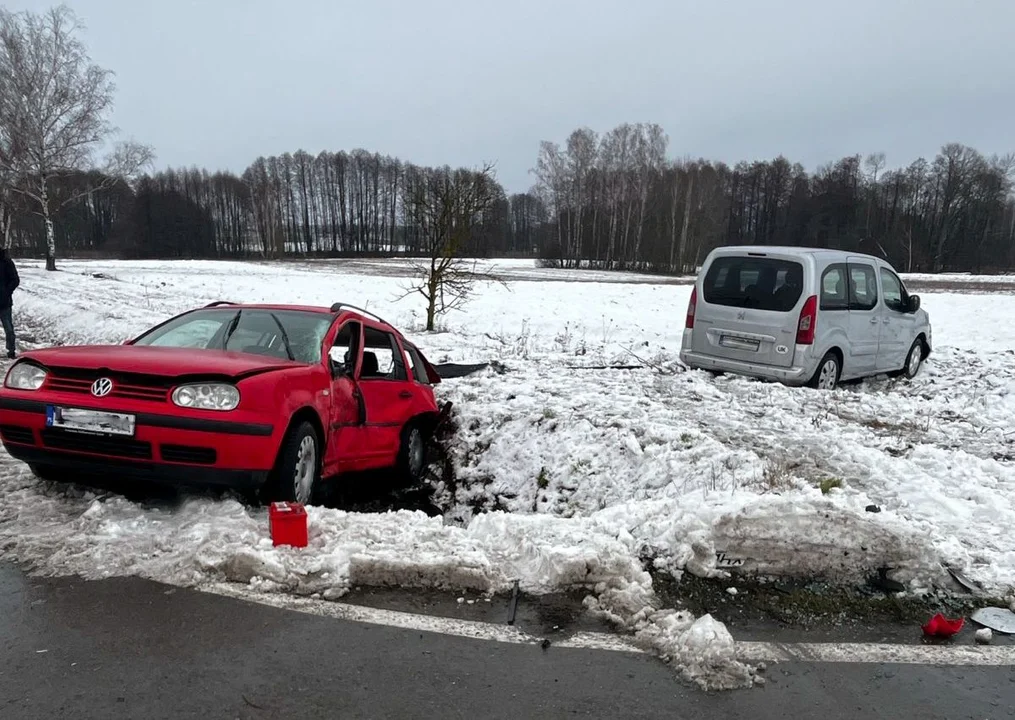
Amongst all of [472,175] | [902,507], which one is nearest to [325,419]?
[902,507]

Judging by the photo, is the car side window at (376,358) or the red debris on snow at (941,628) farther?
the car side window at (376,358)

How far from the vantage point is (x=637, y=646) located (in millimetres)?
3148

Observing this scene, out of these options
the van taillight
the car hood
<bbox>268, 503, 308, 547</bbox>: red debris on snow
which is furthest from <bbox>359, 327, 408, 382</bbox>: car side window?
the van taillight

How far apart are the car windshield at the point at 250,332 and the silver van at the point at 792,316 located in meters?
5.65

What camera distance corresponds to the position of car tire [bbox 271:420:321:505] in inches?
172

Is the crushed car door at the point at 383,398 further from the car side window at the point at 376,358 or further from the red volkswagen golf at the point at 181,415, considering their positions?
the red volkswagen golf at the point at 181,415

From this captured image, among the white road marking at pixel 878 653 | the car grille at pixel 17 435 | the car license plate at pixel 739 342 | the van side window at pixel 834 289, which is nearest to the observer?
the white road marking at pixel 878 653

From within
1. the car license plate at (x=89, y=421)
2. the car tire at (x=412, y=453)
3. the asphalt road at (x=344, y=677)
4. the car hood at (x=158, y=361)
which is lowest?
the car tire at (x=412, y=453)

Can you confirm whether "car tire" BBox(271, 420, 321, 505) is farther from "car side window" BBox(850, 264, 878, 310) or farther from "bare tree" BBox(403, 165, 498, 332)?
"bare tree" BBox(403, 165, 498, 332)

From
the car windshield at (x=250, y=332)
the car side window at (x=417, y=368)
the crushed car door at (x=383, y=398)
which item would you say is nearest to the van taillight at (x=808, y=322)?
the car side window at (x=417, y=368)

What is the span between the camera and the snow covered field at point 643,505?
3.70 m

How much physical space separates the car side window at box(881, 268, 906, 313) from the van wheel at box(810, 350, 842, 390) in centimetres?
168

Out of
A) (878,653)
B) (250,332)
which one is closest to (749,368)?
(878,653)

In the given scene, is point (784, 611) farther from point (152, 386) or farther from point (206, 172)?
point (206, 172)
